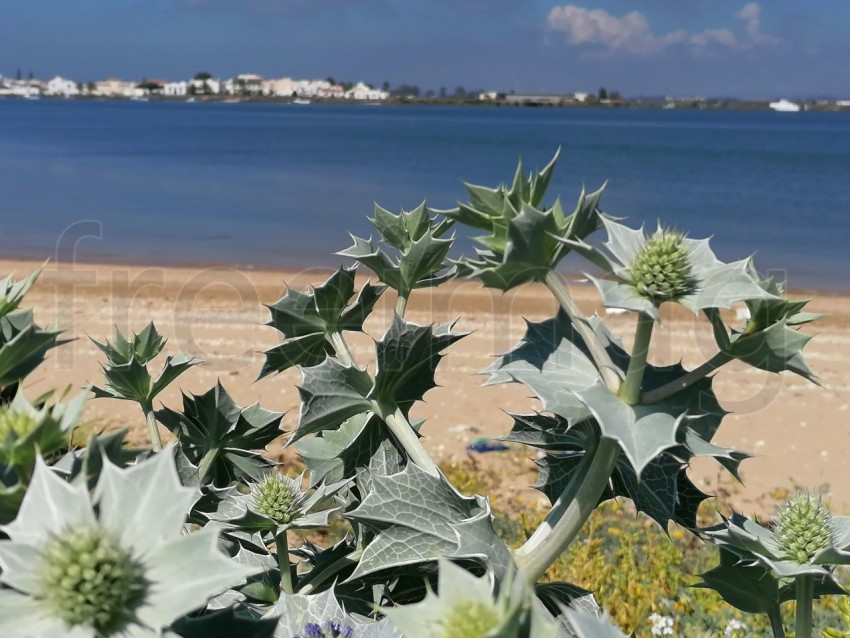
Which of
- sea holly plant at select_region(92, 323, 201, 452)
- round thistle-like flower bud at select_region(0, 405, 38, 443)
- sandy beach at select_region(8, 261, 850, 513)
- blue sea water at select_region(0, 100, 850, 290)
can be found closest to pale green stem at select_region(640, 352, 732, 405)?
round thistle-like flower bud at select_region(0, 405, 38, 443)

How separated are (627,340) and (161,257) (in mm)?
11525

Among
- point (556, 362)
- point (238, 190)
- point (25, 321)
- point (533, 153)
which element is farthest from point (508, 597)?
point (533, 153)

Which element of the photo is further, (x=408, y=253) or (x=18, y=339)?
(x=408, y=253)

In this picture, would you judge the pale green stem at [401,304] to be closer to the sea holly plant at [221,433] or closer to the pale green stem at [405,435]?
the pale green stem at [405,435]

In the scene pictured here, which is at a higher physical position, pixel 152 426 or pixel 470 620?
pixel 470 620

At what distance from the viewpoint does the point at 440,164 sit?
39250 mm

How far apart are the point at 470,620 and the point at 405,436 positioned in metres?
0.70

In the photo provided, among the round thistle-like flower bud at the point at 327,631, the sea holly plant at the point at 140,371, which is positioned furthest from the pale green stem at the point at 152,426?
the round thistle-like flower bud at the point at 327,631

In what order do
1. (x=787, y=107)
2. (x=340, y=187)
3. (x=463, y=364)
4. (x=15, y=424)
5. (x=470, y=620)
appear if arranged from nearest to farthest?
(x=470, y=620) < (x=15, y=424) < (x=463, y=364) < (x=340, y=187) < (x=787, y=107)

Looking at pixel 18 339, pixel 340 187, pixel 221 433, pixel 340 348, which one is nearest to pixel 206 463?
pixel 221 433

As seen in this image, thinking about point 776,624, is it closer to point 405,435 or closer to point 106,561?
point 405,435

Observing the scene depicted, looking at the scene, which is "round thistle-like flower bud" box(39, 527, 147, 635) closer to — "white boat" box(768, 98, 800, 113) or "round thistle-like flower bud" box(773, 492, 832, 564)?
"round thistle-like flower bud" box(773, 492, 832, 564)

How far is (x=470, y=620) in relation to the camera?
2.17 feet

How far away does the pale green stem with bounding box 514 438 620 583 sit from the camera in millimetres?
1054
